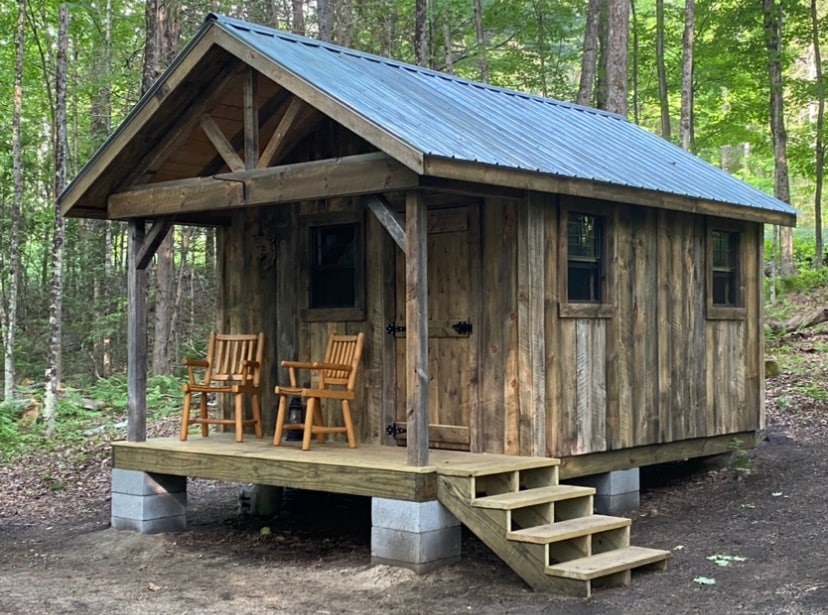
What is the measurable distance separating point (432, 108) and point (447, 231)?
1.01 meters

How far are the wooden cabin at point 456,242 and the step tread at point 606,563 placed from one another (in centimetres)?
124

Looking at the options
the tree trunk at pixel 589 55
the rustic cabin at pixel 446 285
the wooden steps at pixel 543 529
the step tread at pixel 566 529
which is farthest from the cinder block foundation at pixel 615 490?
the tree trunk at pixel 589 55

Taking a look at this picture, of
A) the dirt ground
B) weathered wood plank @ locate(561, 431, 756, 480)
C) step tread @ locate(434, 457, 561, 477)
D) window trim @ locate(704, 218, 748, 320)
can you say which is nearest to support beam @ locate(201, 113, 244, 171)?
step tread @ locate(434, 457, 561, 477)

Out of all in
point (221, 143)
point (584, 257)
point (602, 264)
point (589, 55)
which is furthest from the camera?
point (589, 55)

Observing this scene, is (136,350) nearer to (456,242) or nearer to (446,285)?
(446,285)

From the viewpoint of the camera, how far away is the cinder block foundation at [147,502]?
8766mm

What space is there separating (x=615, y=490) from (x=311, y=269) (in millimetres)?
3300

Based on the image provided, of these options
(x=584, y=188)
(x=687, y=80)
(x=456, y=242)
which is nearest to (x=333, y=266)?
(x=456, y=242)

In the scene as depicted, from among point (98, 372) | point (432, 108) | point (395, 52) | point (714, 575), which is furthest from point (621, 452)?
point (395, 52)

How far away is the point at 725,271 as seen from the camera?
395 inches

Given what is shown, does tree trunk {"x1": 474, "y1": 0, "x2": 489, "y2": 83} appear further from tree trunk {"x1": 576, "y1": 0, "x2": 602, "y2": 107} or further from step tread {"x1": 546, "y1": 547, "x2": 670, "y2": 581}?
step tread {"x1": 546, "y1": 547, "x2": 670, "y2": 581}

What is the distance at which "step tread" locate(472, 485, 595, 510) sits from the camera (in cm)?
658

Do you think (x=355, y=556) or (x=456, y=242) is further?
(x=456, y=242)

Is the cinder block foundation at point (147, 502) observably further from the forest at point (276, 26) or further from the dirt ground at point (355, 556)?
the forest at point (276, 26)
